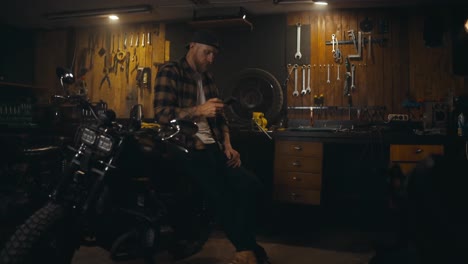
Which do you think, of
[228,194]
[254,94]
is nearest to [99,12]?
[254,94]

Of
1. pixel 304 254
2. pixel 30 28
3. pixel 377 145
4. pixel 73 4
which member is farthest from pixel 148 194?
pixel 30 28

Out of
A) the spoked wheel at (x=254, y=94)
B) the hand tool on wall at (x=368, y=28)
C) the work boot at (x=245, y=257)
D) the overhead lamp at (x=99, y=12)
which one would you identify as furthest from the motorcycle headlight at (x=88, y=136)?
the hand tool on wall at (x=368, y=28)

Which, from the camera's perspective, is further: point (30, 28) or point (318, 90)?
point (30, 28)

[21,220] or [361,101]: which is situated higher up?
[361,101]

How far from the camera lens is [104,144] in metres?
1.82

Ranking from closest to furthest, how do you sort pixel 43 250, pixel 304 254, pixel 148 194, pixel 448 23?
1. pixel 43 250
2. pixel 148 194
3. pixel 304 254
4. pixel 448 23

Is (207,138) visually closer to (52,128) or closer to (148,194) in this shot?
(148,194)

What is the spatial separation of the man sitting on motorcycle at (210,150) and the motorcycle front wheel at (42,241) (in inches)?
29.2

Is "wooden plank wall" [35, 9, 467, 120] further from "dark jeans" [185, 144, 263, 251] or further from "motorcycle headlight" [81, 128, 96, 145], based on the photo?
"motorcycle headlight" [81, 128, 96, 145]

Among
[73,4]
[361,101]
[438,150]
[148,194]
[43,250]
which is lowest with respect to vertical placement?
[43,250]

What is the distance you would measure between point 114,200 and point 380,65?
3343 millimetres

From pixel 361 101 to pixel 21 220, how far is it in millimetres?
3432

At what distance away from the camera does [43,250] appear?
1754 millimetres

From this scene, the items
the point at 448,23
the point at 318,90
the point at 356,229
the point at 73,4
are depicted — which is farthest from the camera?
the point at 73,4
